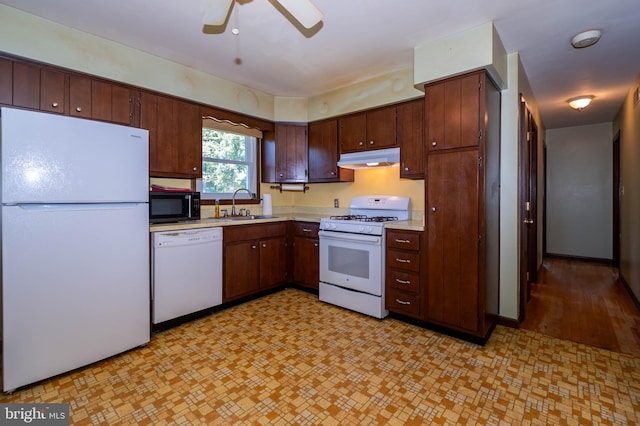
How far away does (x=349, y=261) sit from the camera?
3.29 m

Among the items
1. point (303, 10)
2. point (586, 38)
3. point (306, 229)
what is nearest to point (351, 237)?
point (306, 229)

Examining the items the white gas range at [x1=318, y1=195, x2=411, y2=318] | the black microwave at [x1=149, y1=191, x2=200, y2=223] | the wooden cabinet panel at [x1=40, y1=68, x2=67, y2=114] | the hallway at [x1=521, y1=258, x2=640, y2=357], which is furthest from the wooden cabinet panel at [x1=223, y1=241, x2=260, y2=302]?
the hallway at [x1=521, y1=258, x2=640, y2=357]

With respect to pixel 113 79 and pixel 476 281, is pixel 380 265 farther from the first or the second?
pixel 113 79

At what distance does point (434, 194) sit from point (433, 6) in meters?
1.44

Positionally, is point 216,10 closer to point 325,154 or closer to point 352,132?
point 352,132

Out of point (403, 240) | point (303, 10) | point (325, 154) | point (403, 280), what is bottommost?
point (403, 280)

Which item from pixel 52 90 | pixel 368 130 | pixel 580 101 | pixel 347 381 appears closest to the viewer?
pixel 347 381

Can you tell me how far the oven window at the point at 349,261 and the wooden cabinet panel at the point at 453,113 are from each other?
1253 mm

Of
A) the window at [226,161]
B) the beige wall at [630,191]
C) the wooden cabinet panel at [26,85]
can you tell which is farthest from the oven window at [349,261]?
the beige wall at [630,191]

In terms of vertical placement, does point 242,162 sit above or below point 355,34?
below

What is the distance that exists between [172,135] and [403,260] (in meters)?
2.63

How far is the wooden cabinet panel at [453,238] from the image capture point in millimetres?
2543

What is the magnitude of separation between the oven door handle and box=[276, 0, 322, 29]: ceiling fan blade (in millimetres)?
1940

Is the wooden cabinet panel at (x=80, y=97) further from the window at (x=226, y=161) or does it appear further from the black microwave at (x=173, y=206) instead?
the window at (x=226, y=161)
